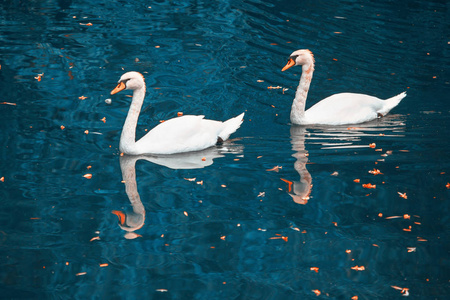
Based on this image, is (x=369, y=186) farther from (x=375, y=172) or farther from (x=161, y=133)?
(x=161, y=133)

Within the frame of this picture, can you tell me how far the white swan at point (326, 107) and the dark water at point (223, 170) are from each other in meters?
0.19

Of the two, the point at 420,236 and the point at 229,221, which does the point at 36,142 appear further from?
the point at 420,236

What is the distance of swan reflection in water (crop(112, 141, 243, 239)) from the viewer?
7359 mm

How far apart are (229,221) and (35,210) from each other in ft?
7.48

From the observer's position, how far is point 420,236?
23.7 feet

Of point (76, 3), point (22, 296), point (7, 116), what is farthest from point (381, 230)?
point (76, 3)

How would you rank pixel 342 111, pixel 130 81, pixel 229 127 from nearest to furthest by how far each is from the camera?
1. pixel 130 81
2. pixel 229 127
3. pixel 342 111

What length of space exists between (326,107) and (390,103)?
146 cm

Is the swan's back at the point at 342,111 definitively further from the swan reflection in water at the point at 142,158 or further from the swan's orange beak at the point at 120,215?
the swan's orange beak at the point at 120,215

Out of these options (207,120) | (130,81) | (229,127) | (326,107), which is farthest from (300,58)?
(130,81)

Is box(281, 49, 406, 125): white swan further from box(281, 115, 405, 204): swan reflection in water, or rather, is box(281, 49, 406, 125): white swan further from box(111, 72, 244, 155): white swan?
box(111, 72, 244, 155): white swan

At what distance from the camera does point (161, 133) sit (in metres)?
9.21

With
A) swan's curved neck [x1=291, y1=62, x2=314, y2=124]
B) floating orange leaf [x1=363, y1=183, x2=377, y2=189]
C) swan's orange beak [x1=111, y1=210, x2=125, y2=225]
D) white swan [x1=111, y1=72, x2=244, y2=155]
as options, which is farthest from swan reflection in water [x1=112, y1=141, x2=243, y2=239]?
floating orange leaf [x1=363, y1=183, x2=377, y2=189]

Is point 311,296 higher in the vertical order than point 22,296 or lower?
higher
